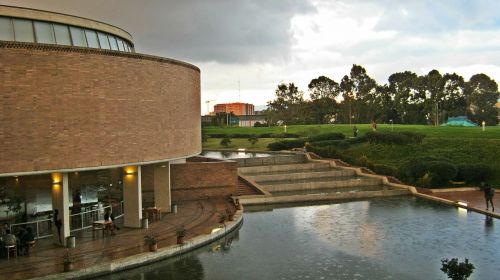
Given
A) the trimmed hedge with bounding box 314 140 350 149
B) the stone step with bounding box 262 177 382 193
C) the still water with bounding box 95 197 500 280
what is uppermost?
the trimmed hedge with bounding box 314 140 350 149

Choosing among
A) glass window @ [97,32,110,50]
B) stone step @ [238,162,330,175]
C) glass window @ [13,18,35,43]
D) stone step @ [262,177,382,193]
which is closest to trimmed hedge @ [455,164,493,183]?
stone step @ [262,177,382,193]

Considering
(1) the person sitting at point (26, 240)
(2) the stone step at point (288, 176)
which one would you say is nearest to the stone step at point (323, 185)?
(2) the stone step at point (288, 176)

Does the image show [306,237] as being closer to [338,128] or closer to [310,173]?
[310,173]

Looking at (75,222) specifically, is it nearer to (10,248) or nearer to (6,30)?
(10,248)

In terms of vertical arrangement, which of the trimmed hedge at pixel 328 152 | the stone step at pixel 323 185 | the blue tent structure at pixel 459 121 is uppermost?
the blue tent structure at pixel 459 121

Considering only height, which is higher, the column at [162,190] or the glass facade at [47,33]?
the glass facade at [47,33]

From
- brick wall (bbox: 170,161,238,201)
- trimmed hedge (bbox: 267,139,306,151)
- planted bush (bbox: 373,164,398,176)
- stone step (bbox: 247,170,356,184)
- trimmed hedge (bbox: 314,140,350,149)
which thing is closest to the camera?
brick wall (bbox: 170,161,238,201)

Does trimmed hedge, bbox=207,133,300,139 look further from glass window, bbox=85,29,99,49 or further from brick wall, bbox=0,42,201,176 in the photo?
glass window, bbox=85,29,99,49

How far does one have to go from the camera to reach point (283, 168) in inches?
1513

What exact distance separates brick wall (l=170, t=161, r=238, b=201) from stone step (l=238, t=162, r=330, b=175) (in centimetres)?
520

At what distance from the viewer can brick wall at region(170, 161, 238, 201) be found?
95.8 ft

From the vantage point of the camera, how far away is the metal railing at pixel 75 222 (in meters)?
20.1

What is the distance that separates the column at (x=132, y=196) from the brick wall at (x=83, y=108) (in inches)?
52.2

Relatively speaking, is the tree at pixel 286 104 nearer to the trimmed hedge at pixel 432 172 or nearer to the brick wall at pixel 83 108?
the trimmed hedge at pixel 432 172
